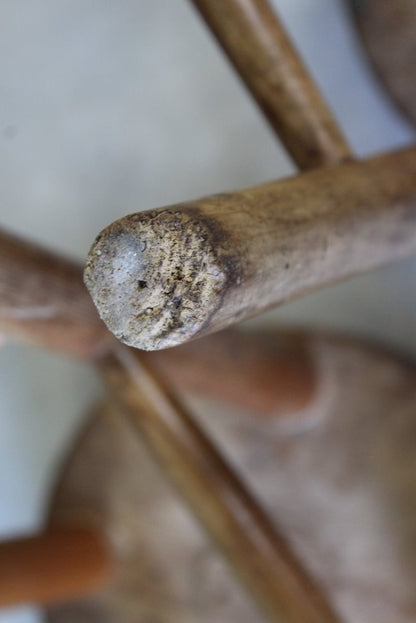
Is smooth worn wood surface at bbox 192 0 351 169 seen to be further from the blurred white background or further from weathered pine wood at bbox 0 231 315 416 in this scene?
the blurred white background

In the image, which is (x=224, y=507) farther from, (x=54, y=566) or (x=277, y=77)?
(x=277, y=77)

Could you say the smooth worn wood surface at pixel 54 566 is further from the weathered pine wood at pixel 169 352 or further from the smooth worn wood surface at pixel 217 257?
the smooth worn wood surface at pixel 217 257

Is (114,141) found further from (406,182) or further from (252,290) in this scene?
(252,290)

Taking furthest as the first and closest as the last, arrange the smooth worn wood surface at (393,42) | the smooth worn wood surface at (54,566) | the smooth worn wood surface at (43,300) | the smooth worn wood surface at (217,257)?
the smooth worn wood surface at (54,566), the smooth worn wood surface at (393,42), the smooth worn wood surface at (43,300), the smooth worn wood surface at (217,257)

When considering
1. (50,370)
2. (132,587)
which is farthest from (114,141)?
(132,587)

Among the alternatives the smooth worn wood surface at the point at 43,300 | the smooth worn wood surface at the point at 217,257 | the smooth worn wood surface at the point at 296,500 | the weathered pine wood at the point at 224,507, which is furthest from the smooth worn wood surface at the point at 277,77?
the smooth worn wood surface at the point at 296,500
